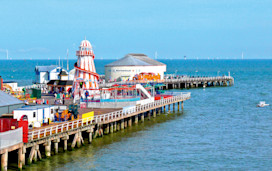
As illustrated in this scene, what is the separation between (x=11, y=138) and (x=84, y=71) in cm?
2813

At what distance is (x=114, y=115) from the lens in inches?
1896

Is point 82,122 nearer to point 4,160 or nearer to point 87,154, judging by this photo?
point 87,154

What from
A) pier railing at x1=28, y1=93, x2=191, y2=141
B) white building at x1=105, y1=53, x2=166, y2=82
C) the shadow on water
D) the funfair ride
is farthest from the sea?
white building at x1=105, y1=53, x2=166, y2=82

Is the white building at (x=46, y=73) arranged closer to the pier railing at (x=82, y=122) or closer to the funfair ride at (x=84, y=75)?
the funfair ride at (x=84, y=75)

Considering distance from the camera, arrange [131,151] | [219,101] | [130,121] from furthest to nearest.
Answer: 1. [219,101]
2. [130,121]
3. [131,151]

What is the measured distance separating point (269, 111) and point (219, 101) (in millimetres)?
15277

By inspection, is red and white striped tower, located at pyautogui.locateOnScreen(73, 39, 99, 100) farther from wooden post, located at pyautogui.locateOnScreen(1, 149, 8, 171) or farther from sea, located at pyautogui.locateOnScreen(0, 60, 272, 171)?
wooden post, located at pyautogui.locateOnScreen(1, 149, 8, 171)

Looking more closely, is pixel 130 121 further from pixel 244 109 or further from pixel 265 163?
pixel 244 109

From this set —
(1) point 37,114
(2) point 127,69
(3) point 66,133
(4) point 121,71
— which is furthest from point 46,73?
(3) point 66,133

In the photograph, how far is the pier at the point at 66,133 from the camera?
3328cm

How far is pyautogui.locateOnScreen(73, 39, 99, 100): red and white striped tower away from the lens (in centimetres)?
5922

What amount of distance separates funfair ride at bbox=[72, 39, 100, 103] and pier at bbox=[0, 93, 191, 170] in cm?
729

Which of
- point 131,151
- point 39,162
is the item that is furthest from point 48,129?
point 131,151

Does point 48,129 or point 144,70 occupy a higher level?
point 144,70
